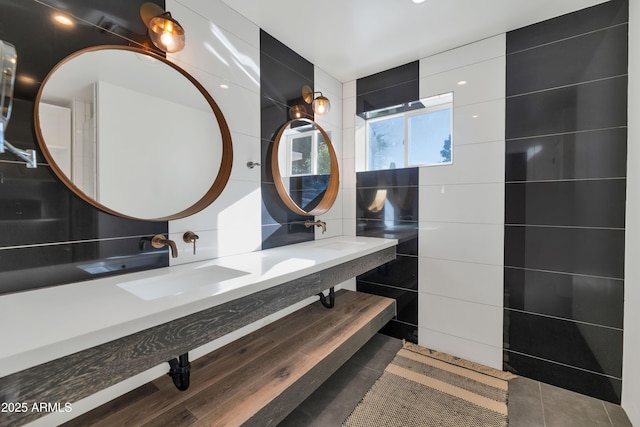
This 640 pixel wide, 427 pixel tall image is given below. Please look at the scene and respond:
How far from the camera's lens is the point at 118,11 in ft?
4.24

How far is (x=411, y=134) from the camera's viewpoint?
2.56 m

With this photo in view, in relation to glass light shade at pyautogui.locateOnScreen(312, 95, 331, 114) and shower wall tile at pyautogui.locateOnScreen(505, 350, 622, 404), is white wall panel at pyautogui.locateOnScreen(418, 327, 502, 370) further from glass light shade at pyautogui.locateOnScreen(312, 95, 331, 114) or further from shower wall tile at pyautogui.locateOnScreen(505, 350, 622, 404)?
glass light shade at pyautogui.locateOnScreen(312, 95, 331, 114)

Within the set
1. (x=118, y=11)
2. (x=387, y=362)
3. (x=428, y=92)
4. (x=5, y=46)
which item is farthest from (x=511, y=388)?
(x=118, y=11)

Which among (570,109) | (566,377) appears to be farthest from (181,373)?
(570,109)

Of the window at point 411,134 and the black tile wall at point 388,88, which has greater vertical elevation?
the black tile wall at point 388,88

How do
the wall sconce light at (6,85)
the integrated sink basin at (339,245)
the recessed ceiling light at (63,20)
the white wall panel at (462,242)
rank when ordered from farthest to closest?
the integrated sink basin at (339,245) < the white wall panel at (462,242) < the recessed ceiling light at (63,20) < the wall sconce light at (6,85)

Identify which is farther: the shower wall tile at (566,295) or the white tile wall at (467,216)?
the white tile wall at (467,216)

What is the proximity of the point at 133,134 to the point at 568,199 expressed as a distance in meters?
2.62

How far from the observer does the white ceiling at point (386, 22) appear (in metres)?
1.73

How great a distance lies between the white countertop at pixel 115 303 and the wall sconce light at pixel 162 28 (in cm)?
113

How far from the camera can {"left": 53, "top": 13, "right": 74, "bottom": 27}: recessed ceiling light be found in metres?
1.12

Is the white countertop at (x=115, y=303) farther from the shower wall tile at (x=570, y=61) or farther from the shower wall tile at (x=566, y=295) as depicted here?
the shower wall tile at (x=570, y=61)

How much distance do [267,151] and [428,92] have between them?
147cm

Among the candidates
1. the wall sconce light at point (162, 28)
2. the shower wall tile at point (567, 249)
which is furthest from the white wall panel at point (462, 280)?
the wall sconce light at point (162, 28)
